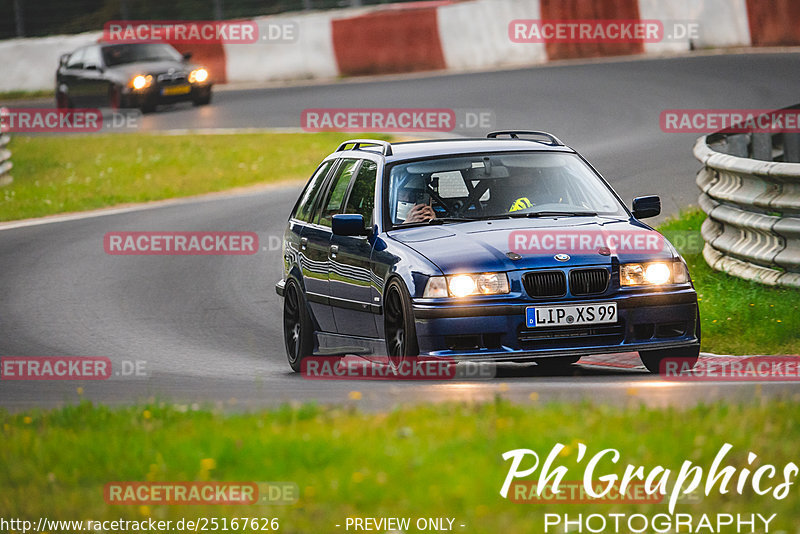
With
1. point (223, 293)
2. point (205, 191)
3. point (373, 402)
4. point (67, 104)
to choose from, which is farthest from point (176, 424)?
point (67, 104)

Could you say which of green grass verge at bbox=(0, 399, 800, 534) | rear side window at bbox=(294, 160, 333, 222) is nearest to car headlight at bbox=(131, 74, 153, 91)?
rear side window at bbox=(294, 160, 333, 222)

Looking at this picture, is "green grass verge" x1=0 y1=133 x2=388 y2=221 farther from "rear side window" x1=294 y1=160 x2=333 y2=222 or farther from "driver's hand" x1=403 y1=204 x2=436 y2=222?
"driver's hand" x1=403 y1=204 x2=436 y2=222

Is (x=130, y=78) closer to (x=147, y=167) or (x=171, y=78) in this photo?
(x=171, y=78)

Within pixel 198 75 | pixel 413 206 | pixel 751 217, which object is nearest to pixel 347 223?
pixel 413 206

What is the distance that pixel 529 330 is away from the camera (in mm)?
8695

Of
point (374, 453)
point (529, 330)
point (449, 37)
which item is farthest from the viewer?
point (449, 37)

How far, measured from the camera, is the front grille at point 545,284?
28.6ft

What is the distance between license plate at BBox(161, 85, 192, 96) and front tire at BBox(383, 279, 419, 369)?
2203cm

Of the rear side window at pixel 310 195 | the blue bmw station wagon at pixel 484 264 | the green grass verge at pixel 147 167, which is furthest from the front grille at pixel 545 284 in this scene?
the green grass verge at pixel 147 167

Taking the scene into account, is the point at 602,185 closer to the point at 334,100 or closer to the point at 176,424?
the point at 176,424

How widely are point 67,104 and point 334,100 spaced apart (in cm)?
678

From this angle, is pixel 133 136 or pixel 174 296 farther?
pixel 133 136

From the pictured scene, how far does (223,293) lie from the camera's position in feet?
46.6

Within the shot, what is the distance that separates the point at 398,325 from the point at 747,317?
10.5ft
